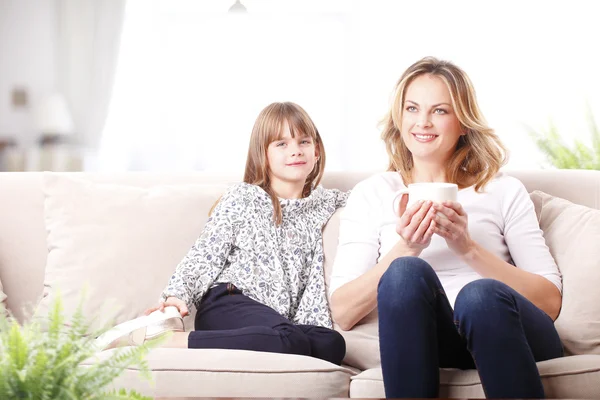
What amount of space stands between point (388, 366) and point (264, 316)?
51 cm

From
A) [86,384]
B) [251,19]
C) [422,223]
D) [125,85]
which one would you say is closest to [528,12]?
[251,19]

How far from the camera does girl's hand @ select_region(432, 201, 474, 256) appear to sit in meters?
1.46

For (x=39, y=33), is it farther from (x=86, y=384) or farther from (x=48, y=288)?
(x=86, y=384)

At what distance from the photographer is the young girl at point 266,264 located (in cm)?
159

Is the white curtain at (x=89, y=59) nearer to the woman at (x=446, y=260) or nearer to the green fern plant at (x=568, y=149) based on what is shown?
the green fern plant at (x=568, y=149)

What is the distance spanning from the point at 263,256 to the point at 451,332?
63 cm

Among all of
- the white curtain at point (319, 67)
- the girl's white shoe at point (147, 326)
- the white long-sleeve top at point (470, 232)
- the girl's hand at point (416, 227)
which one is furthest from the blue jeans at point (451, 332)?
the white curtain at point (319, 67)

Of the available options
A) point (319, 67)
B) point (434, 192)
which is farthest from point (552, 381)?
point (319, 67)

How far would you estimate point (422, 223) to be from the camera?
147cm

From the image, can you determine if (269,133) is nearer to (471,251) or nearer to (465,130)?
(465,130)

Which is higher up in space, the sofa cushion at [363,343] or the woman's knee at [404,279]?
the woman's knee at [404,279]

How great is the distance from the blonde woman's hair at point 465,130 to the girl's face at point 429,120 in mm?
19

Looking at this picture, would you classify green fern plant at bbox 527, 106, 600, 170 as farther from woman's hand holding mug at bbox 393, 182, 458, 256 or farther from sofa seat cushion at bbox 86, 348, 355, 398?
sofa seat cushion at bbox 86, 348, 355, 398

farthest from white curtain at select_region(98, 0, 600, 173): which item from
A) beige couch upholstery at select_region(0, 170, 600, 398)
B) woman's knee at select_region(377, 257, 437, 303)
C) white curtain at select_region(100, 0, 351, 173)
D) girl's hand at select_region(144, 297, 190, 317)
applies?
woman's knee at select_region(377, 257, 437, 303)
